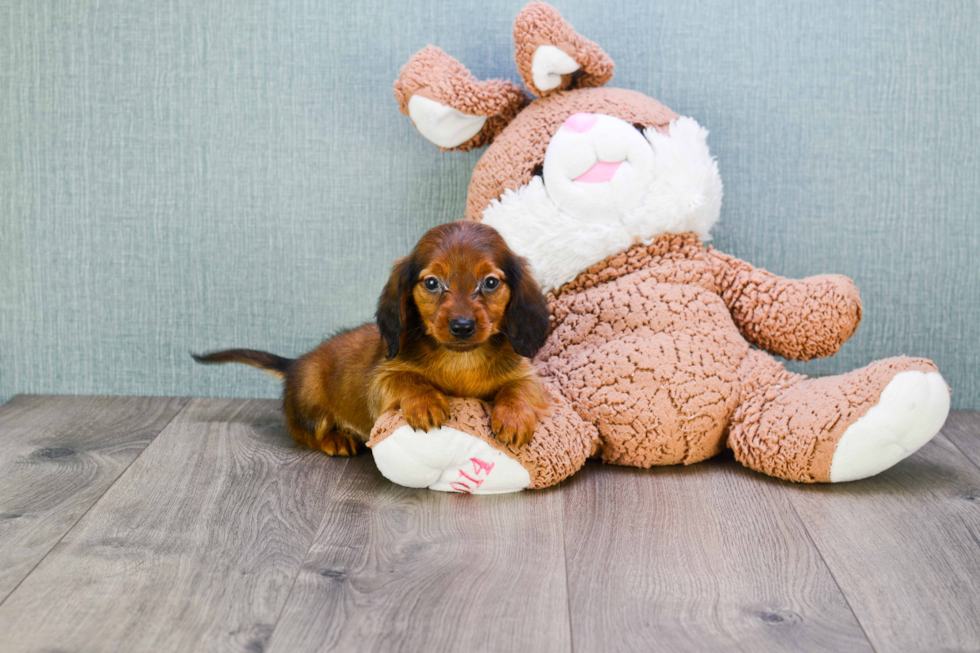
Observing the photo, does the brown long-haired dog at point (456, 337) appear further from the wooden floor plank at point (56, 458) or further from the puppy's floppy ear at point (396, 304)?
the wooden floor plank at point (56, 458)

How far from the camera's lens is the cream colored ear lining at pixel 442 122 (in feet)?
6.86

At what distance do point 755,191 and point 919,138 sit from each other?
0.48 metres

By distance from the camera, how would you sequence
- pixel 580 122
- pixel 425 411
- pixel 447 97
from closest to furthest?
pixel 425 411 → pixel 580 122 → pixel 447 97

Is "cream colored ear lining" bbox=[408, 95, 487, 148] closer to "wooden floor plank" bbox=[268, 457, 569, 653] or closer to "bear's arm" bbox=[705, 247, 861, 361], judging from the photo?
"bear's arm" bbox=[705, 247, 861, 361]

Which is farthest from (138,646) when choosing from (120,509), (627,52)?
(627,52)

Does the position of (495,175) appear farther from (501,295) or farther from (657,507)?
(657,507)

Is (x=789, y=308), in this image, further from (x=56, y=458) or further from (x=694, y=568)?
(x=56, y=458)

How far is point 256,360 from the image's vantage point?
2240mm

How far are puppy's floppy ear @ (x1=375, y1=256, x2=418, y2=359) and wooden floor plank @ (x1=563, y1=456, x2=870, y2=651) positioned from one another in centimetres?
50

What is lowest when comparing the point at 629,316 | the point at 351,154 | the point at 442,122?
the point at 629,316

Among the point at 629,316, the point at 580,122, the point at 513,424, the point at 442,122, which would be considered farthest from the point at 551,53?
the point at 513,424

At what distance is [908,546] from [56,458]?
1.89 metres

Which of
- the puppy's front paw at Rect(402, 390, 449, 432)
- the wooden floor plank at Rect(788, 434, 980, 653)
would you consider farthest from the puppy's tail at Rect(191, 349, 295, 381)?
the wooden floor plank at Rect(788, 434, 980, 653)

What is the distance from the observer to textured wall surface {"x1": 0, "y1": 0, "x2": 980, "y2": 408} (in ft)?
7.71
